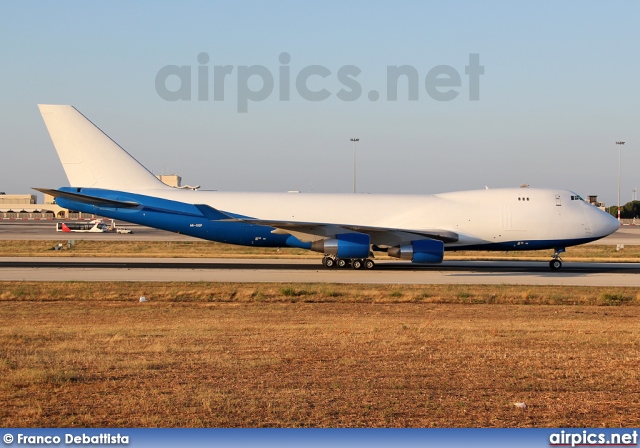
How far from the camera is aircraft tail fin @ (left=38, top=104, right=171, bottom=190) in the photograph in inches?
1315

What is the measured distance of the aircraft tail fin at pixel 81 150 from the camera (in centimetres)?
3341

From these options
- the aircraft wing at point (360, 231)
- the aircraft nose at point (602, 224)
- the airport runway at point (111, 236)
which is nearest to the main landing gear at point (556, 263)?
the aircraft nose at point (602, 224)

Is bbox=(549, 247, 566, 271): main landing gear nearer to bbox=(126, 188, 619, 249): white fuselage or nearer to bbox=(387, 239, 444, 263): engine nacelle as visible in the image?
bbox=(126, 188, 619, 249): white fuselage

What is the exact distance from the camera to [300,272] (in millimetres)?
30844

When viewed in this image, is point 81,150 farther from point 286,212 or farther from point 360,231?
point 360,231

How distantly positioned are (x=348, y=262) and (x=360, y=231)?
2200mm

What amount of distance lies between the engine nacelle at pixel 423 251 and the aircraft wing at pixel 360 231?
129cm

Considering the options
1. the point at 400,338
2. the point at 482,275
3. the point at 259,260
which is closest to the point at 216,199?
the point at 259,260

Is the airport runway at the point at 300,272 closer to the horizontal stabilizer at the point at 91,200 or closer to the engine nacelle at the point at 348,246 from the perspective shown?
the engine nacelle at the point at 348,246

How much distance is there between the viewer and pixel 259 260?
37.9 m

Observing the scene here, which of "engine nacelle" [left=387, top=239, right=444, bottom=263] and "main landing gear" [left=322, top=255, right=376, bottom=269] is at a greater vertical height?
"engine nacelle" [left=387, top=239, right=444, bottom=263]

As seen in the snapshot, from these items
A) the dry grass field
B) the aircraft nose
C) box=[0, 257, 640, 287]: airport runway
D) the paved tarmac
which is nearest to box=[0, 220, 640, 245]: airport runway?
the paved tarmac

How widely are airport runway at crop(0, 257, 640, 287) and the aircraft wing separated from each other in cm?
138

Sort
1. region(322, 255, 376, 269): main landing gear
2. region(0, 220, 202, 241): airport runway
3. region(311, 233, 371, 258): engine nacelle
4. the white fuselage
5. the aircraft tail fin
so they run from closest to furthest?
region(311, 233, 371, 258): engine nacelle < region(322, 255, 376, 269): main landing gear < the aircraft tail fin < the white fuselage < region(0, 220, 202, 241): airport runway
